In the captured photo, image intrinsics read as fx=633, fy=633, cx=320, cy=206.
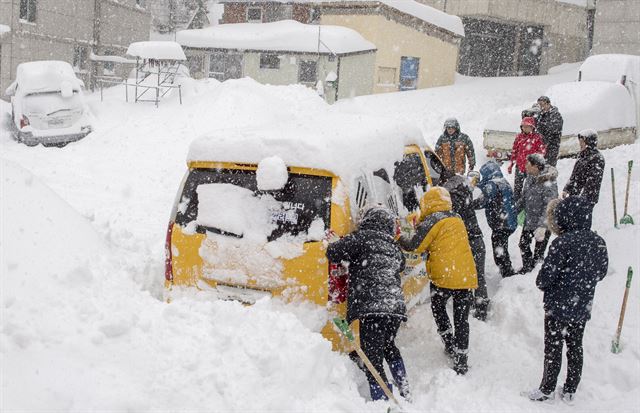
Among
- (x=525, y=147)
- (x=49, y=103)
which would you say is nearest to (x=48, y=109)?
(x=49, y=103)

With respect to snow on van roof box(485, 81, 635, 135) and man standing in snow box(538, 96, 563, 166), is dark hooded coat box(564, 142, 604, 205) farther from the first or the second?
snow on van roof box(485, 81, 635, 135)

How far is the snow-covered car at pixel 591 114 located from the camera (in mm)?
13477

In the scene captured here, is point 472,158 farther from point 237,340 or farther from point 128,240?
point 237,340

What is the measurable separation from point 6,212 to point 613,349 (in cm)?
519

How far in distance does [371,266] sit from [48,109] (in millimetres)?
13585

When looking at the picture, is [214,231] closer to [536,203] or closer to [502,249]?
[502,249]

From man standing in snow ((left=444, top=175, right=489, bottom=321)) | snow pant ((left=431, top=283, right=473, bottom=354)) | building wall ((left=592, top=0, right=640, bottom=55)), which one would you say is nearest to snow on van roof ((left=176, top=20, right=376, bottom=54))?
building wall ((left=592, top=0, right=640, bottom=55))

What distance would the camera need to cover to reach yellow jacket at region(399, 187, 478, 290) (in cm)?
530

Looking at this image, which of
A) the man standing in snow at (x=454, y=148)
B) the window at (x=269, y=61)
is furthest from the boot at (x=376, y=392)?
the window at (x=269, y=61)

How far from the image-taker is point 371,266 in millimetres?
4598

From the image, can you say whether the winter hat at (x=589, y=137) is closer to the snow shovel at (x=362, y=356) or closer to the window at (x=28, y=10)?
the snow shovel at (x=362, y=356)

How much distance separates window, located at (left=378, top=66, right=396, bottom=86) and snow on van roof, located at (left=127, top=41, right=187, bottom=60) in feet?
32.8

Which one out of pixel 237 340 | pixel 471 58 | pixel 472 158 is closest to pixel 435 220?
pixel 237 340

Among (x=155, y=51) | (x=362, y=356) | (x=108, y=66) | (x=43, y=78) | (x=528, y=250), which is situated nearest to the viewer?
(x=362, y=356)
